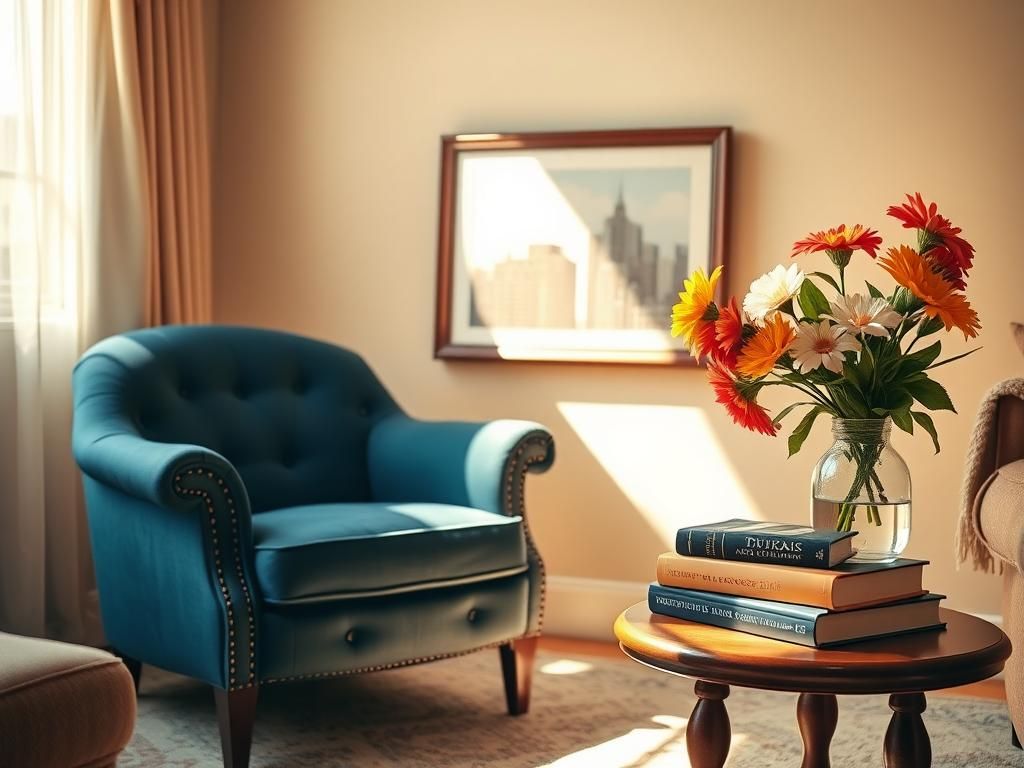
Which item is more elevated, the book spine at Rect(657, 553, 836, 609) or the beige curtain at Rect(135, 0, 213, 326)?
the beige curtain at Rect(135, 0, 213, 326)

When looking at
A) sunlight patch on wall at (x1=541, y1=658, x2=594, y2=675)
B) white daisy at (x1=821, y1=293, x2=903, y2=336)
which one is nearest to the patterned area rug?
sunlight patch on wall at (x1=541, y1=658, x2=594, y2=675)

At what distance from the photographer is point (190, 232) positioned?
3.51 metres

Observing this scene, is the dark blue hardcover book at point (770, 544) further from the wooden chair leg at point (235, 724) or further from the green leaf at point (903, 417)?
the wooden chair leg at point (235, 724)

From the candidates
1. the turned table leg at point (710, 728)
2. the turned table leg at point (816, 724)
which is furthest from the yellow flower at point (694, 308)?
the turned table leg at point (816, 724)

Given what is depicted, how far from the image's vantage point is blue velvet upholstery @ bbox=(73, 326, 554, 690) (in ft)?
7.57

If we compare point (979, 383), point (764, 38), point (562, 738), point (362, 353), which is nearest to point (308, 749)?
point (562, 738)

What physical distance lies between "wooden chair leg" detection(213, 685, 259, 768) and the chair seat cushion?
199 millimetres

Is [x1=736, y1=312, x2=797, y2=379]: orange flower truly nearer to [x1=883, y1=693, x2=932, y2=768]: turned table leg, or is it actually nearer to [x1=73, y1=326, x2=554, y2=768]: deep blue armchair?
[x1=883, y1=693, x2=932, y2=768]: turned table leg

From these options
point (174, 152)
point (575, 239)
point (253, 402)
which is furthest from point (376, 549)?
point (174, 152)

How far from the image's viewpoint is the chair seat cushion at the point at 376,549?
91.4 inches

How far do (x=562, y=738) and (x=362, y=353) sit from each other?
63.2 inches

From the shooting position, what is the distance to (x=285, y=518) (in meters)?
2.57

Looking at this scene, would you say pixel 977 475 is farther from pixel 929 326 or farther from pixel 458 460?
pixel 458 460

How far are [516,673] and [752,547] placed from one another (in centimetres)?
129
